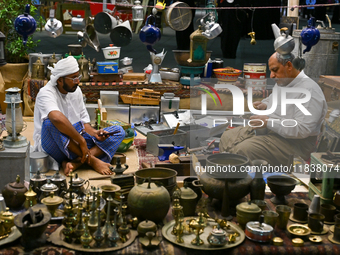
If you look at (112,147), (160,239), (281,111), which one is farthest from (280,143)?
(160,239)

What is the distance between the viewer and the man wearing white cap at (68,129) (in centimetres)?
424

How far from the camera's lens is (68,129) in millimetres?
4195

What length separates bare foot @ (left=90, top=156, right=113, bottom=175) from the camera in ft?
14.4

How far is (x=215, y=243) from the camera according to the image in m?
2.42

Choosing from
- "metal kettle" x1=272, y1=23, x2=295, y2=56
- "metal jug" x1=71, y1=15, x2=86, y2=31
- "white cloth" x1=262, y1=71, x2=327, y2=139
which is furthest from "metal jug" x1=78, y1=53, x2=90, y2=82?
"white cloth" x1=262, y1=71, x2=327, y2=139

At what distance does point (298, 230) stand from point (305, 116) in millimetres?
1590

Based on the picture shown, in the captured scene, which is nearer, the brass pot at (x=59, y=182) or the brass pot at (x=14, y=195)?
the brass pot at (x=14, y=195)

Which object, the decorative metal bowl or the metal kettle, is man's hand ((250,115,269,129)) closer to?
the metal kettle

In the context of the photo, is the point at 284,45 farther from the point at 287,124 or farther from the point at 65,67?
the point at 65,67

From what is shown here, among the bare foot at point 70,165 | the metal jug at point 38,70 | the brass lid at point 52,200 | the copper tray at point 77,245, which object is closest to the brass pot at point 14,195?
the brass lid at point 52,200

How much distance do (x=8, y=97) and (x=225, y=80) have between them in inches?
137

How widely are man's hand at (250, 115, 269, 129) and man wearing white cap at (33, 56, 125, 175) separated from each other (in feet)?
4.53

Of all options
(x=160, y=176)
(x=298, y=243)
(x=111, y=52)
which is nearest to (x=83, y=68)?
(x=111, y=52)

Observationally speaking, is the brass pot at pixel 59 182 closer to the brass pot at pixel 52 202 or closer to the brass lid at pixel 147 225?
the brass pot at pixel 52 202
